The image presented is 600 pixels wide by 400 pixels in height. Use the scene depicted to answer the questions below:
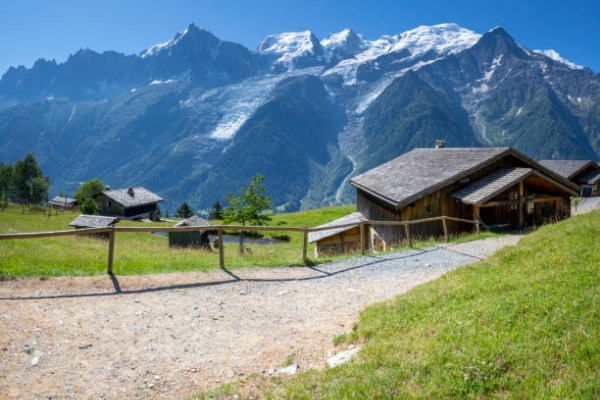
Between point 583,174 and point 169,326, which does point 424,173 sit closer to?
point 169,326

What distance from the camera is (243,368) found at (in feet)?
23.9

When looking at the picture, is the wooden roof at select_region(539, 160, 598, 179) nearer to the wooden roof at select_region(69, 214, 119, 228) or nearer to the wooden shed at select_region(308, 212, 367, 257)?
the wooden shed at select_region(308, 212, 367, 257)

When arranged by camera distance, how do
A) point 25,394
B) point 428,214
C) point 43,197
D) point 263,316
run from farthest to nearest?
point 43,197 → point 428,214 → point 263,316 → point 25,394

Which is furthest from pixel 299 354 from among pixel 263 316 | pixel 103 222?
pixel 103 222

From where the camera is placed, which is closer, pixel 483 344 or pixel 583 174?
pixel 483 344

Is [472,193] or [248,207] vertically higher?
[472,193]

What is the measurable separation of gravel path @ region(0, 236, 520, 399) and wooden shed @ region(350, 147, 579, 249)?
11539 mm

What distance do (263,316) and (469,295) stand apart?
4833mm

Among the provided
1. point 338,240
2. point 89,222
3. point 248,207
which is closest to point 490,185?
point 338,240

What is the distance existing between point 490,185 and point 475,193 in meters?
1.20

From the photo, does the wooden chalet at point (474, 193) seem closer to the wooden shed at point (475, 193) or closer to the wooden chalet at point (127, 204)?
the wooden shed at point (475, 193)

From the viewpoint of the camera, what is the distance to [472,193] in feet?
77.8

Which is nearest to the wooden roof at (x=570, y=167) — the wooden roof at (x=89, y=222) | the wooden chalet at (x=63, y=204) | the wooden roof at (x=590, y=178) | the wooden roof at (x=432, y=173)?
the wooden roof at (x=590, y=178)

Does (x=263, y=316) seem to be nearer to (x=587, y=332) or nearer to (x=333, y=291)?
(x=333, y=291)
